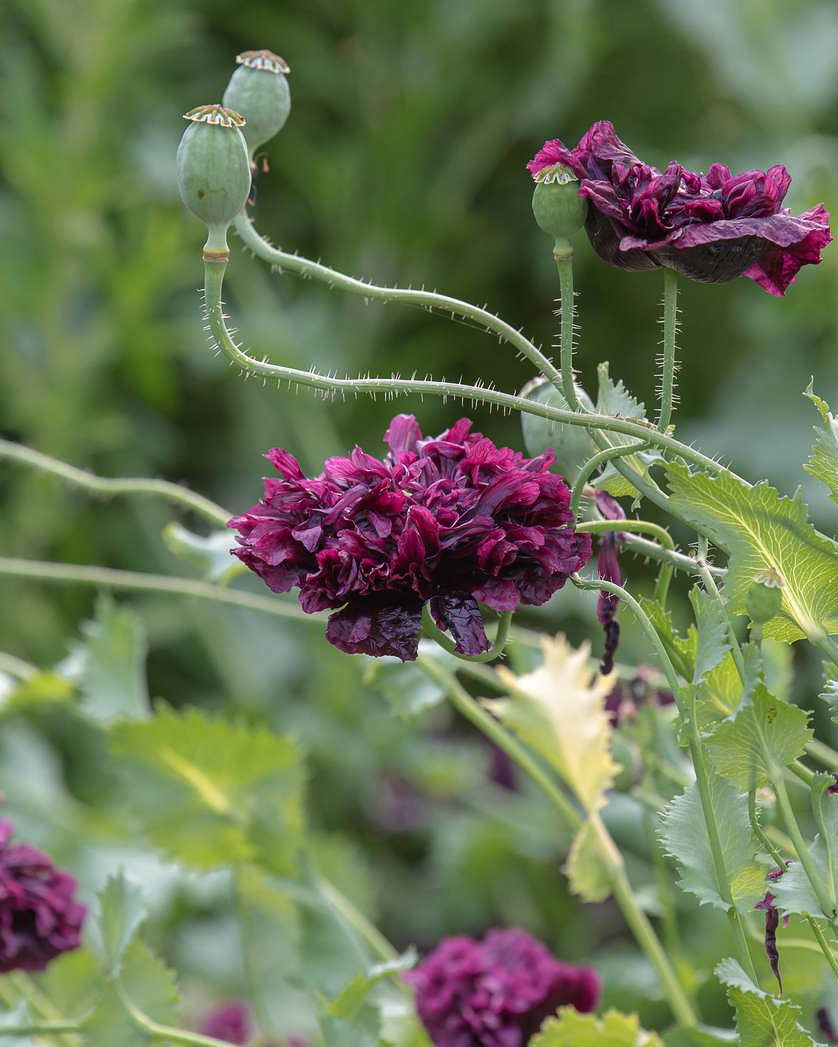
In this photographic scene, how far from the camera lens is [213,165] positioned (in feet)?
1.17

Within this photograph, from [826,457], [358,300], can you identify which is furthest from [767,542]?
[358,300]

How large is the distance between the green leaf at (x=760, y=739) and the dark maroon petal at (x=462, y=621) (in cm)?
6

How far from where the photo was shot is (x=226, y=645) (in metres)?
1.29

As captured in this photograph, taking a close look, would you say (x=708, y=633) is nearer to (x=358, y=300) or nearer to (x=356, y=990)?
(x=356, y=990)

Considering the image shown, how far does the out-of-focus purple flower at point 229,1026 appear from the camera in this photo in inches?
27.1

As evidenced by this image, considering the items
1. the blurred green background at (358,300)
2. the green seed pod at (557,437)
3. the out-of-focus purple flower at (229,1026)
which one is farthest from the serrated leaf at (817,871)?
the blurred green background at (358,300)

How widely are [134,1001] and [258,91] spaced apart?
0.30 m

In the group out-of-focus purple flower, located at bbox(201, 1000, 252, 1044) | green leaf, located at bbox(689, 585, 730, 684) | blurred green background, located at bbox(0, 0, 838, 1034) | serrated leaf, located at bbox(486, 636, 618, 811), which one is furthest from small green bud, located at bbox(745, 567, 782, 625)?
blurred green background, located at bbox(0, 0, 838, 1034)

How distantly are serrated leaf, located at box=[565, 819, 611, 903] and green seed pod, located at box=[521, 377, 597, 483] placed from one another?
0.15 metres

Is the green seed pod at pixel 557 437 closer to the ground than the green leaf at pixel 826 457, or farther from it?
closer to the ground

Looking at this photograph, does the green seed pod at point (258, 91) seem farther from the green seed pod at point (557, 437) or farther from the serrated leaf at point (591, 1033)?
the serrated leaf at point (591, 1033)

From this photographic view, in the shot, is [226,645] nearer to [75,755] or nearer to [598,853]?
[75,755]

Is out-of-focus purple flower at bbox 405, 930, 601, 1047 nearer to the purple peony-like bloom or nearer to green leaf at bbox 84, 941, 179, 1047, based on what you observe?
green leaf at bbox 84, 941, 179, 1047

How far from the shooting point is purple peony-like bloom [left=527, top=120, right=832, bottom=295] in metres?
0.34
